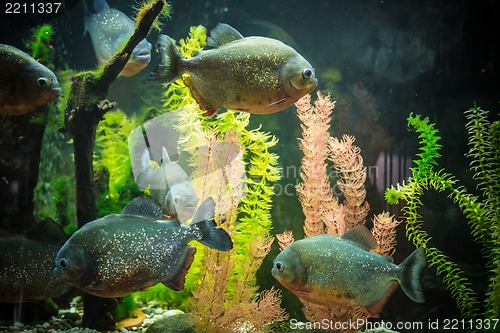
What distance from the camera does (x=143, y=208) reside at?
8.66 feet

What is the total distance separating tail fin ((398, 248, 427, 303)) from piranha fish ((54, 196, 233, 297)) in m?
1.23

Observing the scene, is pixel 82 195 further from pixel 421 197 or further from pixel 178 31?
pixel 421 197

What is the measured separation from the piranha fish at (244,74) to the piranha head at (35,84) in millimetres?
746

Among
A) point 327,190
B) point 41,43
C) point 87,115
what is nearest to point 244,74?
point 87,115

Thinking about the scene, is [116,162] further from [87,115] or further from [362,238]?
[362,238]

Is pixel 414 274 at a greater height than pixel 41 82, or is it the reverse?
pixel 41 82

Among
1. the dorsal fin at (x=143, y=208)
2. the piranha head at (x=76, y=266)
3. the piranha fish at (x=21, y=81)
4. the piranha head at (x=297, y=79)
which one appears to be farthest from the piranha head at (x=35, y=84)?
the piranha head at (x=297, y=79)

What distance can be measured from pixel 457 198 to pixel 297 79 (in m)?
2.68

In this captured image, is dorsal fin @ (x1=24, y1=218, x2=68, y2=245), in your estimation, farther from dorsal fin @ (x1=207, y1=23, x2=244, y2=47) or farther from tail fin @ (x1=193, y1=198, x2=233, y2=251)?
dorsal fin @ (x1=207, y1=23, x2=244, y2=47)

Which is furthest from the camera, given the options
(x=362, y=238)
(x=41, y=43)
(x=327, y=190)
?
(x=327, y=190)

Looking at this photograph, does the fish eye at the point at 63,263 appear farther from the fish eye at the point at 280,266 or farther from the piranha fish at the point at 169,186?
the fish eye at the point at 280,266

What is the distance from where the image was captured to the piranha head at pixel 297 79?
2291 millimetres

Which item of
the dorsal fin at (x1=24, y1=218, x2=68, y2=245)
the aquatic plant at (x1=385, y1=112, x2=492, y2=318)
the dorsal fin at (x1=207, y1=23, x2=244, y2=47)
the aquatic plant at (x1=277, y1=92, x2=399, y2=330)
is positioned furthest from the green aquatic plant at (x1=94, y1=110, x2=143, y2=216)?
the aquatic plant at (x1=385, y1=112, x2=492, y2=318)

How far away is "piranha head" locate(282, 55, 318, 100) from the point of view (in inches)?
90.2
